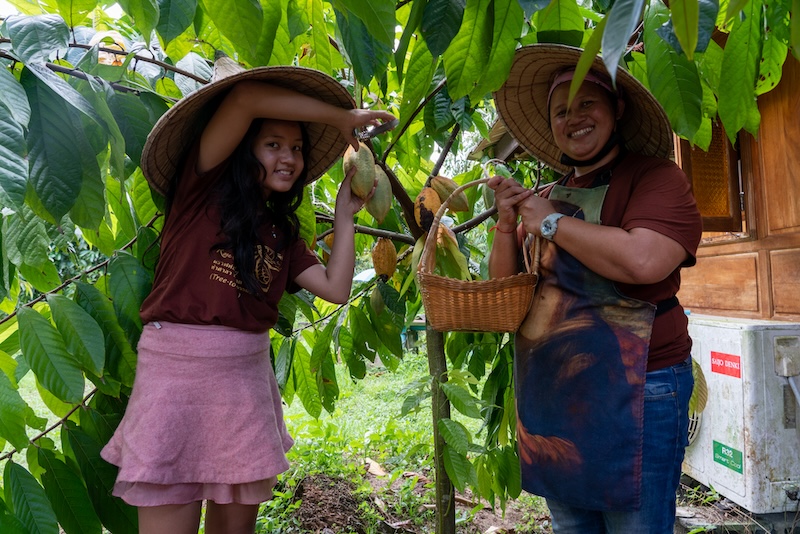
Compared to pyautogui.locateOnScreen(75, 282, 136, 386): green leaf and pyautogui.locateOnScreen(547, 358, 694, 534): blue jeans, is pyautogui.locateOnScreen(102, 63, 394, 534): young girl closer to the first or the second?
pyautogui.locateOnScreen(75, 282, 136, 386): green leaf

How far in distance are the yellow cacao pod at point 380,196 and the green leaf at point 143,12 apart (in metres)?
0.63

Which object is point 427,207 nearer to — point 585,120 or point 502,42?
point 585,120

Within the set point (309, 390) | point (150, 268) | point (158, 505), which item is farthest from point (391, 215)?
point (158, 505)

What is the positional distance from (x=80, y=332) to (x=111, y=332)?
0.45 ft

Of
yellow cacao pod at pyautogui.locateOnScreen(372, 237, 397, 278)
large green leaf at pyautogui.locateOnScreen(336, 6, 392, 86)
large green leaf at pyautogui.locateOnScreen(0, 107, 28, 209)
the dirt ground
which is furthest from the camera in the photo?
the dirt ground

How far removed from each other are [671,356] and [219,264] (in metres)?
0.83

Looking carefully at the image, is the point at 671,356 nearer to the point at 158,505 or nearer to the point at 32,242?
the point at 158,505

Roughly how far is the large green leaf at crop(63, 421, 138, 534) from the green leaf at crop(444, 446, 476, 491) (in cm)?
78

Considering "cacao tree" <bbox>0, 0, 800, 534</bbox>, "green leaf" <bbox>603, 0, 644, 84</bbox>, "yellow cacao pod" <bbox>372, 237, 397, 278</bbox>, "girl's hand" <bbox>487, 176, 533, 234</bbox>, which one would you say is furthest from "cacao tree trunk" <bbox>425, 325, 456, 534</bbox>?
"green leaf" <bbox>603, 0, 644, 84</bbox>

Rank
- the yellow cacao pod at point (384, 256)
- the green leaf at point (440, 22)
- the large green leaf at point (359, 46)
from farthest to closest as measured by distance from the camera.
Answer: the yellow cacao pod at point (384, 256) → the large green leaf at point (359, 46) → the green leaf at point (440, 22)

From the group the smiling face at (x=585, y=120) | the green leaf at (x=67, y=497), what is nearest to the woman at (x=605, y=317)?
→ the smiling face at (x=585, y=120)

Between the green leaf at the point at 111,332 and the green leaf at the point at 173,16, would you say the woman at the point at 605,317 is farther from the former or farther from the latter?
the green leaf at the point at 111,332

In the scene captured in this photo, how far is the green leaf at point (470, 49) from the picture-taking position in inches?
34.2

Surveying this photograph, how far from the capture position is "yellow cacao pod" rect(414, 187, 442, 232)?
1.46 meters
